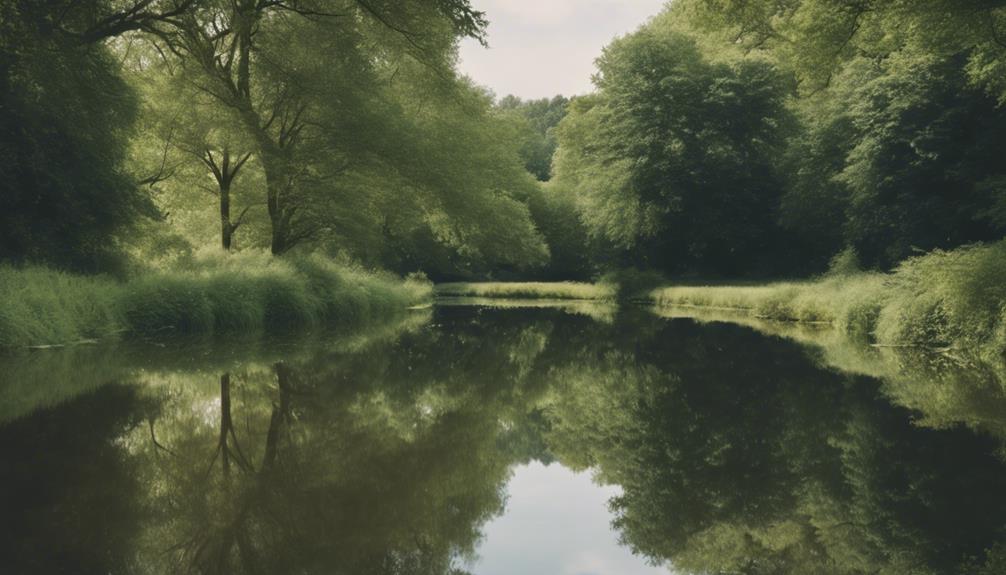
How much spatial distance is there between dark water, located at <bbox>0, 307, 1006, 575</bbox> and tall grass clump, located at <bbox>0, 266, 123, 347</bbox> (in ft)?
5.99

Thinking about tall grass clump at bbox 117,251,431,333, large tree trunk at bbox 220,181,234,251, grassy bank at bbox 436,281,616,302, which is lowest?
grassy bank at bbox 436,281,616,302

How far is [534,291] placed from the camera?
4412 centimetres

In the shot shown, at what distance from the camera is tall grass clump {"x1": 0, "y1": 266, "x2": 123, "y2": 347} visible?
35.1ft

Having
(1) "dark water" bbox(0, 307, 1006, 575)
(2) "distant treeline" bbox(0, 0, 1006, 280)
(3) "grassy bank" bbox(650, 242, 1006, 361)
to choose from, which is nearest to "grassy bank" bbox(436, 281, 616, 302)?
(2) "distant treeline" bbox(0, 0, 1006, 280)

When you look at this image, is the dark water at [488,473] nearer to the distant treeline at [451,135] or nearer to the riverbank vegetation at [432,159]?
the riverbank vegetation at [432,159]

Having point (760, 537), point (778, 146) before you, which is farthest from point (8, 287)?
point (778, 146)

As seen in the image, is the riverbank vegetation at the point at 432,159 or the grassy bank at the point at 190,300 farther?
the riverbank vegetation at the point at 432,159

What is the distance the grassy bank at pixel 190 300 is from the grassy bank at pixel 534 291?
17707 mm

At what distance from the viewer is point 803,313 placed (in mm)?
22359

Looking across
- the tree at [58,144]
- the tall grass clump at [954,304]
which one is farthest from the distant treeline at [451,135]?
the tall grass clump at [954,304]

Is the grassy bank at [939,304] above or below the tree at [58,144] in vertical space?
below

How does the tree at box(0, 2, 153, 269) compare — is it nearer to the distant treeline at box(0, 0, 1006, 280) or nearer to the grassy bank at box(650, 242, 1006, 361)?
the distant treeline at box(0, 0, 1006, 280)

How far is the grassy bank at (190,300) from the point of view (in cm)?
1143

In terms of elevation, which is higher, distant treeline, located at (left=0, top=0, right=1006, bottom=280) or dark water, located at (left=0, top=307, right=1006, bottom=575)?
distant treeline, located at (left=0, top=0, right=1006, bottom=280)
